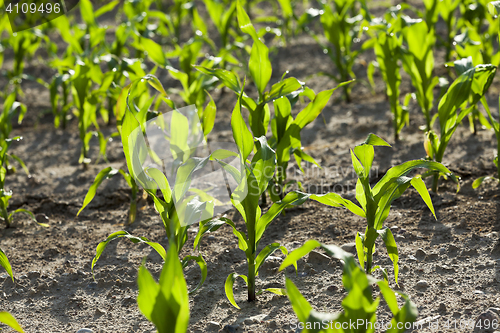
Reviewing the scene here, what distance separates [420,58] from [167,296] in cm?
197

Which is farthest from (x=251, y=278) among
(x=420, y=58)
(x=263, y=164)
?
(x=420, y=58)

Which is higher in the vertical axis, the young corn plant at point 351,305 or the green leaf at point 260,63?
the green leaf at point 260,63

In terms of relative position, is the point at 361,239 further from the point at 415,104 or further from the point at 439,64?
the point at 439,64

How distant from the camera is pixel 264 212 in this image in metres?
2.29

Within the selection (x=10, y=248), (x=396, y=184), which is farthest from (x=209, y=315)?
(x=10, y=248)

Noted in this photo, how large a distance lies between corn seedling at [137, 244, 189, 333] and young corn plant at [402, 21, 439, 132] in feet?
6.22

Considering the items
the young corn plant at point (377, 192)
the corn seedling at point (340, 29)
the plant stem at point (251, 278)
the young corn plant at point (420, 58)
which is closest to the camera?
the young corn plant at point (377, 192)

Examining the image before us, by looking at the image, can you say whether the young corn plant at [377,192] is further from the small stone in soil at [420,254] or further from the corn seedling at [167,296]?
the corn seedling at [167,296]

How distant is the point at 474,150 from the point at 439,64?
5.27 feet

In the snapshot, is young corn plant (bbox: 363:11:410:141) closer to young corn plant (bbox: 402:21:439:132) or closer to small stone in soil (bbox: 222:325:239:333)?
young corn plant (bbox: 402:21:439:132)

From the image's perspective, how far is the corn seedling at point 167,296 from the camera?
1.12 metres

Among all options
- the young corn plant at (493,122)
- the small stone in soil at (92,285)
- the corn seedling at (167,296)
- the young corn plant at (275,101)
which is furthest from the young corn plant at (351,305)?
the young corn plant at (493,122)

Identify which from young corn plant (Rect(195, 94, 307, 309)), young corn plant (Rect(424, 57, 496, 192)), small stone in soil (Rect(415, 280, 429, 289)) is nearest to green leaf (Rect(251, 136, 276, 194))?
young corn plant (Rect(195, 94, 307, 309))

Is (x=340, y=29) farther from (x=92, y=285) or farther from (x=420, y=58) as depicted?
(x=92, y=285)
